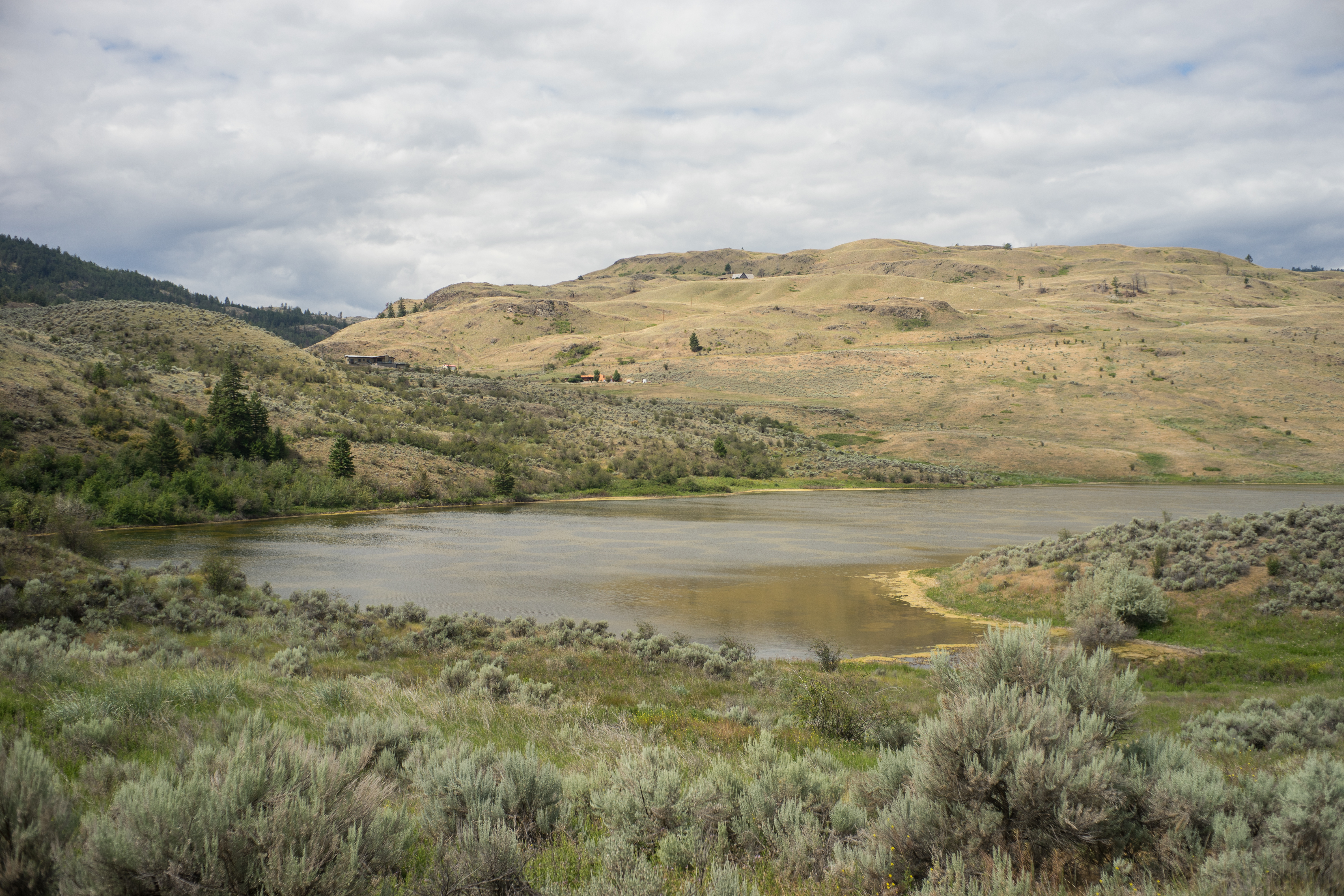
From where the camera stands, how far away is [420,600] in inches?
792

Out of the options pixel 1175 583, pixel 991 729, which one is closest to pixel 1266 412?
pixel 1175 583

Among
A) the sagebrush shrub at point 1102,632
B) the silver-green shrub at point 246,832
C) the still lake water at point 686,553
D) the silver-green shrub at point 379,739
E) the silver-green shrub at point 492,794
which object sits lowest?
the still lake water at point 686,553

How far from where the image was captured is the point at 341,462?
4194cm

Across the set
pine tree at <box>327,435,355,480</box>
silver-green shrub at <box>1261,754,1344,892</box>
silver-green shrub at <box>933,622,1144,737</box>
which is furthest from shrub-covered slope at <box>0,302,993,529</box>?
silver-green shrub at <box>1261,754,1344,892</box>

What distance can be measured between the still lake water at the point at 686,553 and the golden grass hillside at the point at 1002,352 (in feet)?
54.2

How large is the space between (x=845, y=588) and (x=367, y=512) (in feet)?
97.2

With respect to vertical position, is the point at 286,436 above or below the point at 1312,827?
above

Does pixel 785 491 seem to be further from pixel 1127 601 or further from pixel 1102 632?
pixel 1102 632

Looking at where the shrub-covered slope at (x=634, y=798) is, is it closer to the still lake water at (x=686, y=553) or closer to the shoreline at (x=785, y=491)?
the still lake water at (x=686, y=553)

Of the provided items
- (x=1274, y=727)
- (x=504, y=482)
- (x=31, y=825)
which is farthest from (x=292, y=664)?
(x=504, y=482)

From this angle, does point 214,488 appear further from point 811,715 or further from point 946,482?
point 946,482

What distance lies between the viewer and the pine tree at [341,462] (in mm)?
41719

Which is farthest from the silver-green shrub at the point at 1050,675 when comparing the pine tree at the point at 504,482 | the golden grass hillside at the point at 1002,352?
the golden grass hillside at the point at 1002,352

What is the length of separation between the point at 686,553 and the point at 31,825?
87.6 ft
